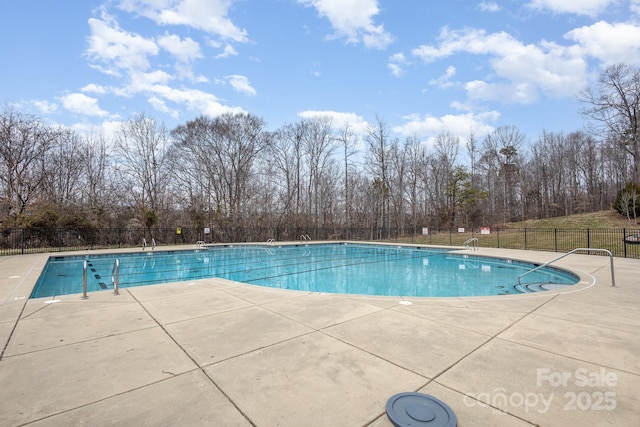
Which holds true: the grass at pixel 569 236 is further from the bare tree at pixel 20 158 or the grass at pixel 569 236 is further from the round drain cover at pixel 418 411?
the bare tree at pixel 20 158

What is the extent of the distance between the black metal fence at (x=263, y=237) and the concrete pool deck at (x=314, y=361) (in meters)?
12.8

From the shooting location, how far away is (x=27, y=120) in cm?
1925

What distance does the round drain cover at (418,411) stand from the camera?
186 centimetres

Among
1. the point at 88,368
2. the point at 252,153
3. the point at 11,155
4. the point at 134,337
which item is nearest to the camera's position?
the point at 88,368

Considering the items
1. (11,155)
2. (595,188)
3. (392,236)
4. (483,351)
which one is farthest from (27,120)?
(595,188)

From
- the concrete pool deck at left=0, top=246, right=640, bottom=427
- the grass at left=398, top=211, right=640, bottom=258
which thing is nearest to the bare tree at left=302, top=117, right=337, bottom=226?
the grass at left=398, top=211, right=640, bottom=258

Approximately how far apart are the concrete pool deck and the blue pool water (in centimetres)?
357

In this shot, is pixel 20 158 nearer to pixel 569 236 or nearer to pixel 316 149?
pixel 316 149

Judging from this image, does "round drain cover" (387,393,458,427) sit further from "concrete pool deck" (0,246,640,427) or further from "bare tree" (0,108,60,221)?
"bare tree" (0,108,60,221)

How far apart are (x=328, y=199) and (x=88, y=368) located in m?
30.6

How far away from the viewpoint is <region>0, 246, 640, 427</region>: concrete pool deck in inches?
80.6

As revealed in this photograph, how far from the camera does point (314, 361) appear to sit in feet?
9.28

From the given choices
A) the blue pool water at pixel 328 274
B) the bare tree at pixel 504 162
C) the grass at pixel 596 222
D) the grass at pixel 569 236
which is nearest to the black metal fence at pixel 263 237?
the grass at pixel 569 236

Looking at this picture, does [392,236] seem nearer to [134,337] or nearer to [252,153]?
[252,153]
